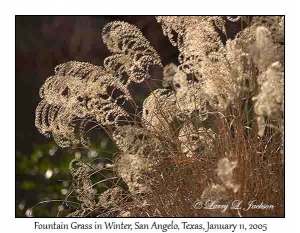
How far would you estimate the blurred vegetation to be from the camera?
4.84m

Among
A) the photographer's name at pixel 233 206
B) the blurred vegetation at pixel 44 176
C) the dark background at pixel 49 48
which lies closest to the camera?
the photographer's name at pixel 233 206

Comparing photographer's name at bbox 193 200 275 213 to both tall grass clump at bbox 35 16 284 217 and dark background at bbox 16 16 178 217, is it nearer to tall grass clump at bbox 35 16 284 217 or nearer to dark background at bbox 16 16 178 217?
tall grass clump at bbox 35 16 284 217

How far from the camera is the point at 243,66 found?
2.70 metres

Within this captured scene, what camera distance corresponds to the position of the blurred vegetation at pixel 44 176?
191 inches

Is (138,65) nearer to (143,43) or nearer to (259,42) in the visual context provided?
(143,43)

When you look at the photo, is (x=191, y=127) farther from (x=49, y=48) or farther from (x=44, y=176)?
(x=49, y=48)

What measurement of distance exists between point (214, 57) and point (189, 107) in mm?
219

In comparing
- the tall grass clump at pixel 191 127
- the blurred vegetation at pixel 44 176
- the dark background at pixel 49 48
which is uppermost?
the dark background at pixel 49 48

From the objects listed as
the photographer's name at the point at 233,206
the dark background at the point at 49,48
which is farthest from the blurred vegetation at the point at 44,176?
the photographer's name at the point at 233,206

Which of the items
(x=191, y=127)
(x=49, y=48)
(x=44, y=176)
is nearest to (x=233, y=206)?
(x=191, y=127)

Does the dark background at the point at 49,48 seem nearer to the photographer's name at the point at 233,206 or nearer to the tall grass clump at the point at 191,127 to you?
the tall grass clump at the point at 191,127

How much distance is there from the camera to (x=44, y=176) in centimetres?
503
